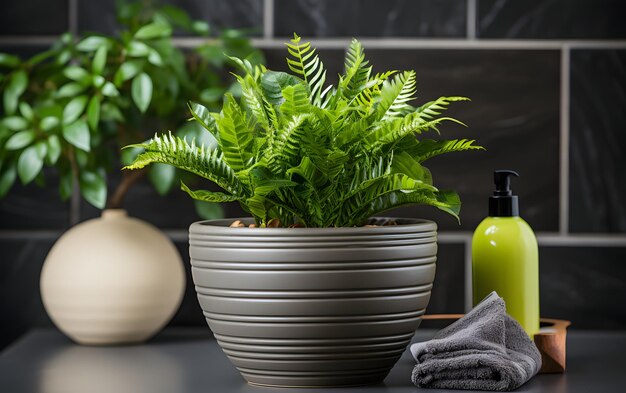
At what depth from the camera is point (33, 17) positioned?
162 cm

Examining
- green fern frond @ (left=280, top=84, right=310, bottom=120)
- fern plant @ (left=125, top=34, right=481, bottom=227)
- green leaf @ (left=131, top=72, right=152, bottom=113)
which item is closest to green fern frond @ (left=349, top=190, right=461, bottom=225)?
fern plant @ (left=125, top=34, right=481, bottom=227)

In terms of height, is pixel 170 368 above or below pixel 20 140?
below

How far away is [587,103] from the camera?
161cm

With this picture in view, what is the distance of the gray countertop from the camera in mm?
1121

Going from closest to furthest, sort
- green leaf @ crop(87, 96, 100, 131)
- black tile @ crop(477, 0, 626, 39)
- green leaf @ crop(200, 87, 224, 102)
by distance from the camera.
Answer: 1. green leaf @ crop(87, 96, 100, 131)
2. green leaf @ crop(200, 87, 224, 102)
3. black tile @ crop(477, 0, 626, 39)

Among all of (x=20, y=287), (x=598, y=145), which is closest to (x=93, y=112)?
(x=20, y=287)

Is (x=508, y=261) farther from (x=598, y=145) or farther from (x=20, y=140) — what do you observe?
(x=20, y=140)

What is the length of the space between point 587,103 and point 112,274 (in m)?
0.86

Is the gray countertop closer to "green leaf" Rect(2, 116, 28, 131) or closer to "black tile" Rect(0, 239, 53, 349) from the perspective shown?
"black tile" Rect(0, 239, 53, 349)

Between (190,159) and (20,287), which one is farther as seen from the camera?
(20,287)

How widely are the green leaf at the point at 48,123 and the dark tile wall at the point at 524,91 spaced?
13.4 inches

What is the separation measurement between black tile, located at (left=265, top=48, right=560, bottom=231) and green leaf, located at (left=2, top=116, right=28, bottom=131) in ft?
1.45

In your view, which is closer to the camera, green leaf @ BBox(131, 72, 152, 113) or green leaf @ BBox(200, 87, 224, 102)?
green leaf @ BBox(131, 72, 152, 113)

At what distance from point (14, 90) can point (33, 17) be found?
258mm
